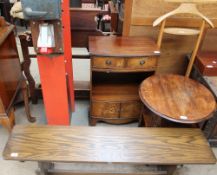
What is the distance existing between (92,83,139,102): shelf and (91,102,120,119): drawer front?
0.16 ft

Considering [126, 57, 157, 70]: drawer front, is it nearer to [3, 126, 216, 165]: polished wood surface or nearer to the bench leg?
[3, 126, 216, 165]: polished wood surface

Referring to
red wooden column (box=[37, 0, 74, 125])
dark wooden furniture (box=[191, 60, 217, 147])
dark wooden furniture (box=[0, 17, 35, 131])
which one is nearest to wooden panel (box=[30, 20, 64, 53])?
red wooden column (box=[37, 0, 74, 125])

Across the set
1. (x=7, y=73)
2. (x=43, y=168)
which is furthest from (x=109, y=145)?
(x=7, y=73)

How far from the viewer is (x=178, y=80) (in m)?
1.59

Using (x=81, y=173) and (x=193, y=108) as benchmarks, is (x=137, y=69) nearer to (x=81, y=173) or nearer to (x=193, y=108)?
(x=193, y=108)

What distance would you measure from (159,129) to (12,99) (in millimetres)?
1121

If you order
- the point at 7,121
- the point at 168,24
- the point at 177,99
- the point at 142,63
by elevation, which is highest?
the point at 168,24

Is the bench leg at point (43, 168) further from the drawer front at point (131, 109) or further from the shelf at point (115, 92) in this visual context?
the drawer front at point (131, 109)

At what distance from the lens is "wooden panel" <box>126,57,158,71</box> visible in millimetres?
1529

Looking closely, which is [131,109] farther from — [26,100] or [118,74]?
[26,100]

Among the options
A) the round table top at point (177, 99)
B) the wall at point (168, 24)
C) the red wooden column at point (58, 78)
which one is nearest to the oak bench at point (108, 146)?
the round table top at point (177, 99)

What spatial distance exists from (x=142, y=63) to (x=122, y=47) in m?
0.21

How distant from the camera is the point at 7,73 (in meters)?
1.44

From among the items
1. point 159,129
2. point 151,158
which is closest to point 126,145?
point 151,158
